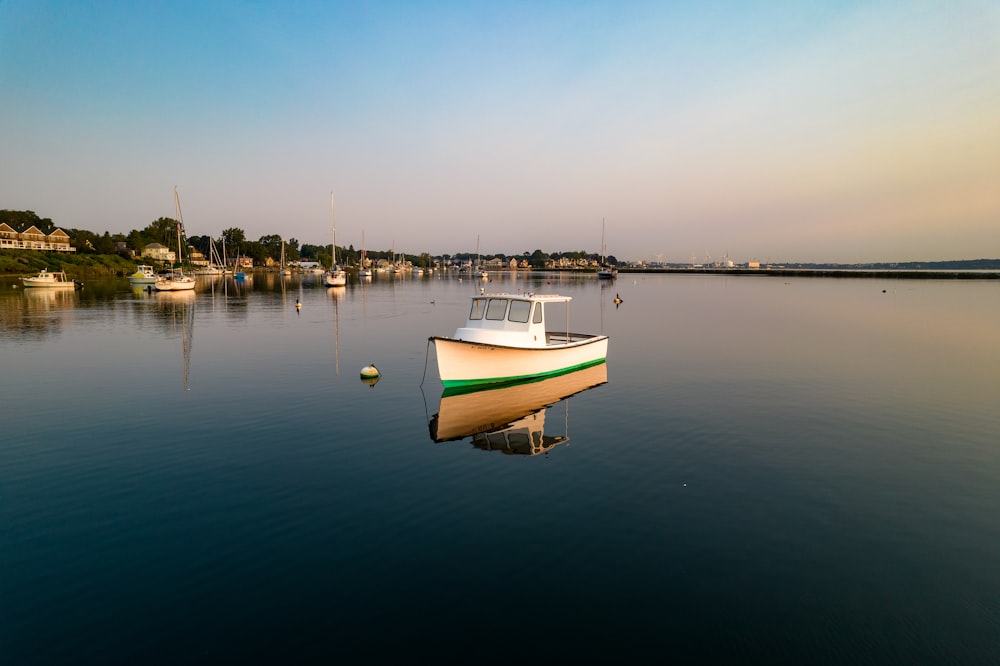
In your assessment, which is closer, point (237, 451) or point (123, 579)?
point (123, 579)

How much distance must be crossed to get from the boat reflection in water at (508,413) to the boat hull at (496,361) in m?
0.60

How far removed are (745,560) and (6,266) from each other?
159m

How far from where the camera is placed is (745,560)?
10.2 m

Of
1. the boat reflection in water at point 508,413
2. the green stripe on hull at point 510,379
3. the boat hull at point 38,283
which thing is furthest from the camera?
the boat hull at point 38,283

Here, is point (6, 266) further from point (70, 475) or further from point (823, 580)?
point (823, 580)

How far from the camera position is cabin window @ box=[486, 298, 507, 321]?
2573 cm

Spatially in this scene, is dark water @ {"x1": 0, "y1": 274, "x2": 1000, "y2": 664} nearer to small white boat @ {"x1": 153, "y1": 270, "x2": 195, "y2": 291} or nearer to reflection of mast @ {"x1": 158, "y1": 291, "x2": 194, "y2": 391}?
reflection of mast @ {"x1": 158, "y1": 291, "x2": 194, "y2": 391}

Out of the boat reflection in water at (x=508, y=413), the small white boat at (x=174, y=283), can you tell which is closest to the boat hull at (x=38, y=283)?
the small white boat at (x=174, y=283)

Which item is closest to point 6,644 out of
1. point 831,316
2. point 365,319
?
point 365,319

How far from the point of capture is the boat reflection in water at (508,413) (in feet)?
58.5

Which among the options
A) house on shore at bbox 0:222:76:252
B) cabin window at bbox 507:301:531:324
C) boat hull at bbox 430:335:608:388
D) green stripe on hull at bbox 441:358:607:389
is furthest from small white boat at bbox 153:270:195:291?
house on shore at bbox 0:222:76:252

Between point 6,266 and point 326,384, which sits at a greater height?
point 6,266

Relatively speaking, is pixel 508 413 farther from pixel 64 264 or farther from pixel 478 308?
pixel 64 264

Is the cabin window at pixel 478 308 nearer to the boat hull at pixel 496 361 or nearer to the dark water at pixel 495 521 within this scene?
the boat hull at pixel 496 361
